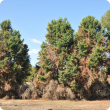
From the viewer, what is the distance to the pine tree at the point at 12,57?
2811cm

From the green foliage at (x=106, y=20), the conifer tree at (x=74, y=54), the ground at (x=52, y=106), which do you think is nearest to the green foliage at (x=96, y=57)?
the conifer tree at (x=74, y=54)

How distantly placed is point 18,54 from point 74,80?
12.7 metres

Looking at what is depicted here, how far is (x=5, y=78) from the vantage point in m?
28.8

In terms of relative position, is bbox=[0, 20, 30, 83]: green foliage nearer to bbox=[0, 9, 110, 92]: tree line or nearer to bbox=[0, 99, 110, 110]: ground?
bbox=[0, 9, 110, 92]: tree line

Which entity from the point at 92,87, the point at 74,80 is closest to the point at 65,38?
the point at 74,80

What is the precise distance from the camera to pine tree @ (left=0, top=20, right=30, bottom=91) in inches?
1107

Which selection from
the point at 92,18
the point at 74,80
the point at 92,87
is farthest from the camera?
the point at 92,18

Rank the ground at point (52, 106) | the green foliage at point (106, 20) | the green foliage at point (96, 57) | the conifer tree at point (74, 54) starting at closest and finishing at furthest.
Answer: the ground at point (52, 106)
the green foliage at point (96, 57)
the conifer tree at point (74, 54)
the green foliage at point (106, 20)

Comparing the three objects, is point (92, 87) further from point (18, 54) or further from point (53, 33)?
point (18, 54)

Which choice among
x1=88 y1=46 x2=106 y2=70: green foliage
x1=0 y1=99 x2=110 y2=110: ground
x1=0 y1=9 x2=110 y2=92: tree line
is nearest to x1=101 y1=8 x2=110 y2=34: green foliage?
x1=0 y1=9 x2=110 y2=92: tree line

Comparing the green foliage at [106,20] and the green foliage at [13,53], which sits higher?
the green foliage at [106,20]

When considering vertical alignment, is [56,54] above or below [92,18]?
below

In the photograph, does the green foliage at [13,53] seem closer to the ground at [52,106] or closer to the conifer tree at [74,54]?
the conifer tree at [74,54]

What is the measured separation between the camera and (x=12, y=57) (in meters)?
28.5
